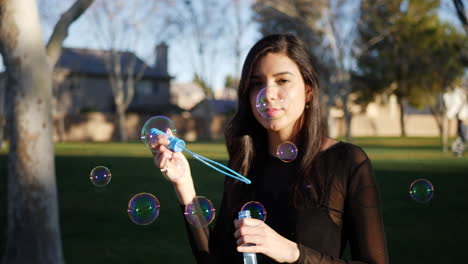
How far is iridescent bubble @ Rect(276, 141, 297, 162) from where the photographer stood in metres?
2.30

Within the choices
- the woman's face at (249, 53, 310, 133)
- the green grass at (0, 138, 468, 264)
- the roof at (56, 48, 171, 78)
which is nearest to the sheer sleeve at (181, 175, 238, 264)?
the woman's face at (249, 53, 310, 133)

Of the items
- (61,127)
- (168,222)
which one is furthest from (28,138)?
(61,127)

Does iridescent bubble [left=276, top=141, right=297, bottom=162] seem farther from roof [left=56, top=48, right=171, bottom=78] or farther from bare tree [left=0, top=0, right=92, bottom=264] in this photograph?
roof [left=56, top=48, right=171, bottom=78]

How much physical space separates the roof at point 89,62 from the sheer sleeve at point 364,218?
47786 millimetres

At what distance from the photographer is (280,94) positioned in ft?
7.00

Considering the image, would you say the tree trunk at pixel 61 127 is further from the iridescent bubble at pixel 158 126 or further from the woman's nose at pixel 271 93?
the woman's nose at pixel 271 93

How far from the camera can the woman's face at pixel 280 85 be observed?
215cm

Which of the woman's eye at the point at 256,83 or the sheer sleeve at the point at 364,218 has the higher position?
the woman's eye at the point at 256,83

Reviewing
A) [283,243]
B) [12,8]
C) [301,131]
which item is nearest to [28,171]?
[12,8]

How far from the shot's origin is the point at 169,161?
82.3 inches

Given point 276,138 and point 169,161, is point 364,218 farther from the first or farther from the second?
point 169,161

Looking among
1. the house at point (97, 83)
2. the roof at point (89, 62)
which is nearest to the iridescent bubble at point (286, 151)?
the house at point (97, 83)

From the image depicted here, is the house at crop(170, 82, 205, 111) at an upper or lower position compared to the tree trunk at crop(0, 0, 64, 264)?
upper

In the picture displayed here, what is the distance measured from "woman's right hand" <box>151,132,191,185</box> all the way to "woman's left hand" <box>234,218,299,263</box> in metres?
0.49
